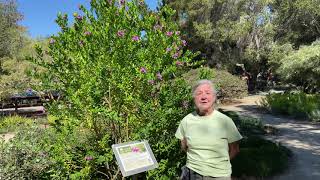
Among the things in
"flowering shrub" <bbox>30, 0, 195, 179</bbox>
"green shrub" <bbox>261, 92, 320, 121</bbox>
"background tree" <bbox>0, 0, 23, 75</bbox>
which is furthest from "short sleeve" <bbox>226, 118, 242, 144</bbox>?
"background tree" <bbox>0, 0, 23, 75</bbox>

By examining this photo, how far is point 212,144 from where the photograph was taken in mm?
3762

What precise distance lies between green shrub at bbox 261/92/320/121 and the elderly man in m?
12.5

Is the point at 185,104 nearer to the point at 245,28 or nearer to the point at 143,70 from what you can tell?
the point at 143,70

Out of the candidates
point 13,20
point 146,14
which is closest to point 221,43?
point 13,20

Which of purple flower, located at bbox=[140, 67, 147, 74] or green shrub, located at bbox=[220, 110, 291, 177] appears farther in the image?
green shrub, located at bbox=[220, 110, 291, 177]

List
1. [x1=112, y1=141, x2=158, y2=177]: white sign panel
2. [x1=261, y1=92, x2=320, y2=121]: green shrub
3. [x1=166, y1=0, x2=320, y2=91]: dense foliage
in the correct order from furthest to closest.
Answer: [x1=166, y1=0, x2=320, y2=91]: dense foliage, [x1=261, y1=92, x2=320, y2=121]: green shrub, [x1=112, y1=141, x2=158, y2=177]: white sign panel

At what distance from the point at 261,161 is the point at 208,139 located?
428 cm

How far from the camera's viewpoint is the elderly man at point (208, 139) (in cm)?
376

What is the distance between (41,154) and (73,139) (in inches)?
27.9

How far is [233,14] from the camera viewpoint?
30.0m

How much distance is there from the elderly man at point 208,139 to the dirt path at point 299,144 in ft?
13.2

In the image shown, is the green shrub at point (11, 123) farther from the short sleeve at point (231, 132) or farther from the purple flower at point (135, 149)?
the short sleeve at point (231, 132)

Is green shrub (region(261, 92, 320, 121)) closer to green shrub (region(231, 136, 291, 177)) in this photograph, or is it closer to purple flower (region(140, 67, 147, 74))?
green shrub (region(231, 136, 291, 177))

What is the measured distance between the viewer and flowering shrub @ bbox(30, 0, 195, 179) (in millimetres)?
5008
